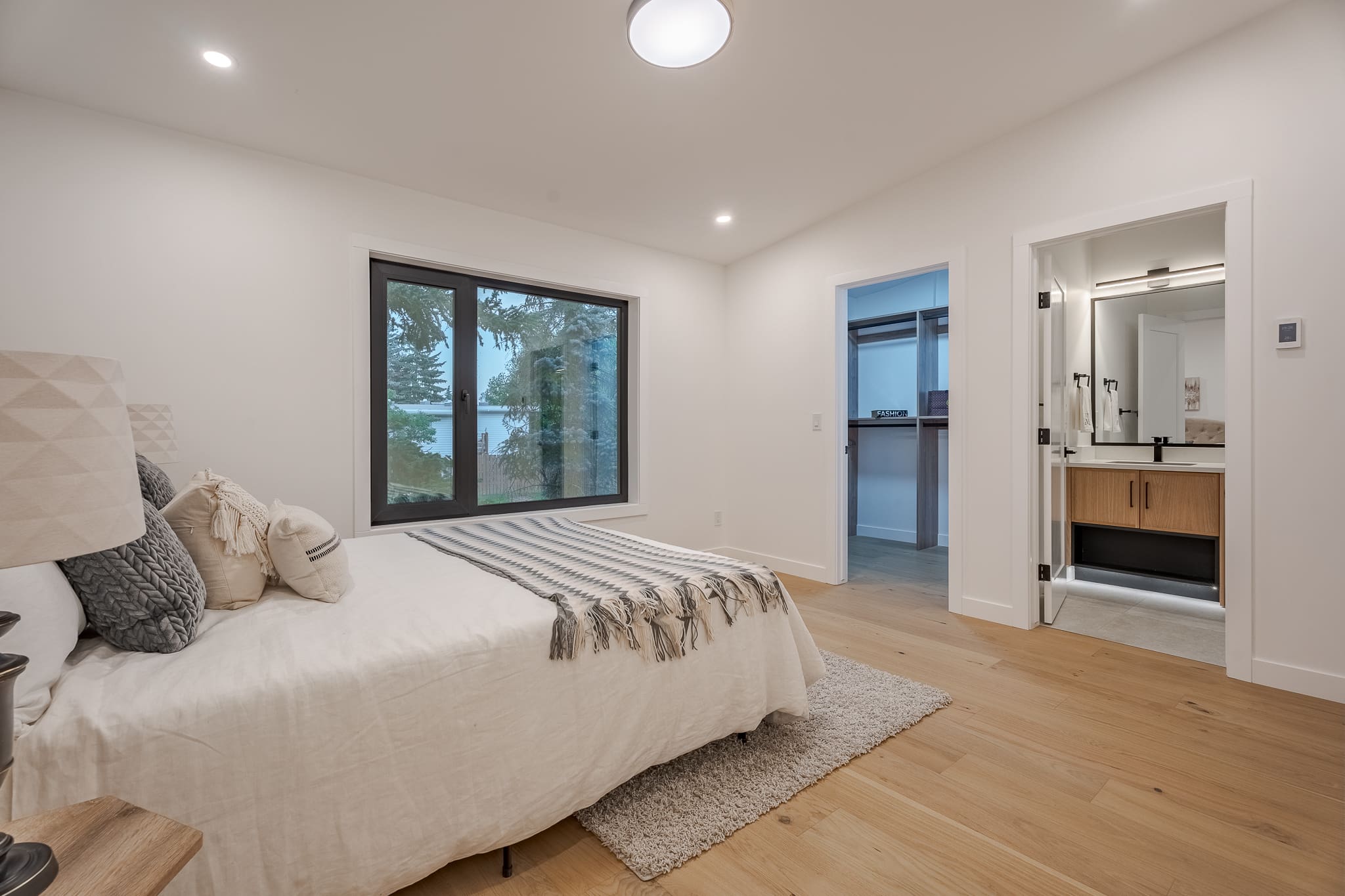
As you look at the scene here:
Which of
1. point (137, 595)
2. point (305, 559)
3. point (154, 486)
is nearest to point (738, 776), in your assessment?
point (305, 559)

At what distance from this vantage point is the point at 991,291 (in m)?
3.22

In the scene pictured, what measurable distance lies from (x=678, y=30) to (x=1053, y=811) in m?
2.74

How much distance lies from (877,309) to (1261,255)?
11.8ft

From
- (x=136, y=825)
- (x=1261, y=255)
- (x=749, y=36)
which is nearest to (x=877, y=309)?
(x=1261, y=255)

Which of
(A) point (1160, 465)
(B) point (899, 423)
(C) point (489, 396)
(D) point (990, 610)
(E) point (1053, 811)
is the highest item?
(C) point (489, 396)

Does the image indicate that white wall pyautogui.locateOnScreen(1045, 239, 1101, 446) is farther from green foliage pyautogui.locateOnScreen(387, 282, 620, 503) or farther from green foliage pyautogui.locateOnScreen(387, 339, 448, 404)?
green foliage pyautogui.locateOnScreen(387, 339, 448, 404)

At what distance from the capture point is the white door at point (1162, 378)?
4.00 meters

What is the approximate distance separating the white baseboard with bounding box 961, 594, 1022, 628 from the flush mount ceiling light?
3032mm

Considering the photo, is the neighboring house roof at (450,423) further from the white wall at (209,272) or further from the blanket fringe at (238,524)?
the blanket fringe at (238,524)

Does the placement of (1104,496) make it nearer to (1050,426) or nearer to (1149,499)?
(1149,499)

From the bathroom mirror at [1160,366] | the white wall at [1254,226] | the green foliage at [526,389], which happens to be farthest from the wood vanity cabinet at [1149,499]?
the green foliage at [526,389]

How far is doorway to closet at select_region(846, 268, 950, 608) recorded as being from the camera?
529 centimetres

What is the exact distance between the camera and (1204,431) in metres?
3.88

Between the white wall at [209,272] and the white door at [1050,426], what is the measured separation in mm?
3231
